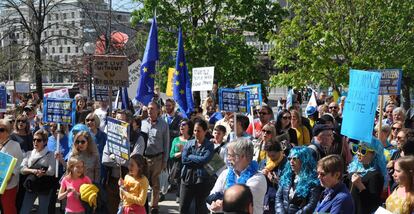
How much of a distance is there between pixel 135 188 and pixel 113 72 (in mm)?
3411

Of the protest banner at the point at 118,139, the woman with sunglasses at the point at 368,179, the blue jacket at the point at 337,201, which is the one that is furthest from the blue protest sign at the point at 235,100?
the blue jacket at the point at 337,201

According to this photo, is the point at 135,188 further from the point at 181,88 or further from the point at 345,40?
the point at 345,40

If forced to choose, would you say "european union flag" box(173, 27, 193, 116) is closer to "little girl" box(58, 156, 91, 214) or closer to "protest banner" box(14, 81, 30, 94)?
"little girl" box(58, 156, 91, 214)

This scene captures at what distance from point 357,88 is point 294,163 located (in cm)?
223

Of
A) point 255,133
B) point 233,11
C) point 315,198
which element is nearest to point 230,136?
point 255,133

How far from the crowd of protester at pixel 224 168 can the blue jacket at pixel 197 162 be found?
0.04 feet

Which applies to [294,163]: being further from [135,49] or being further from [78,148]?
[135,49]

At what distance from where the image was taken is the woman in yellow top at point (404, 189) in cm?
571

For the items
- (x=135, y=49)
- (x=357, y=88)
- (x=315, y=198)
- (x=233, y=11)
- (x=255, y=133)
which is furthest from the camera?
Result: (x=135, y=49)

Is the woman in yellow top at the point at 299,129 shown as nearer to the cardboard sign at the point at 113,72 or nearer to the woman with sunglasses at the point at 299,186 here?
the cardboard sign at the point at 113,72

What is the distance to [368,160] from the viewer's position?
24.2ft

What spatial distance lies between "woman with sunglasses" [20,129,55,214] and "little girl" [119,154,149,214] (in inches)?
74.4

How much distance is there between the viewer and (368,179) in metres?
7.20

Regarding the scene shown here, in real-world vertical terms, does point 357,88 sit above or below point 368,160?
above
